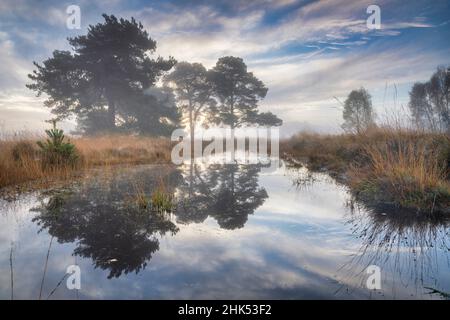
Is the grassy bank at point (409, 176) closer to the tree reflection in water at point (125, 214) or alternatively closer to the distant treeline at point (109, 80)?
the tree reflection in water at point (125, 214)

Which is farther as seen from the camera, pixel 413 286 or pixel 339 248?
pixel 339 248

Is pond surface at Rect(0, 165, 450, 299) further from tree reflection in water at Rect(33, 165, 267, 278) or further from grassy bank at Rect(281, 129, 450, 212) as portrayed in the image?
grassy bank at Rect(281, 129, 450, 212)

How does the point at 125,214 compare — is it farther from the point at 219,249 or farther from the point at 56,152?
the point at 56,152

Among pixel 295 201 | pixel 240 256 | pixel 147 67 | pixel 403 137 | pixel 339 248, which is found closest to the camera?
pixel 240 256

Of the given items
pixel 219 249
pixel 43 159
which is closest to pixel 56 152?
pixel 43 159

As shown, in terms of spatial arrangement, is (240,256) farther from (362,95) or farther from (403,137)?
(362,95)

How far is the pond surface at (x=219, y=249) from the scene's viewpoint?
2262mm

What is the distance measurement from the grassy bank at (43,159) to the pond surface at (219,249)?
212 centimetres

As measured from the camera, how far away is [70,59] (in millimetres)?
20328

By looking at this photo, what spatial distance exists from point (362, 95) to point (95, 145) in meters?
28.5

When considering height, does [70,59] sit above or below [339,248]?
above

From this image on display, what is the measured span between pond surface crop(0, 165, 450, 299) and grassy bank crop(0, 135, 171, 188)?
2.12 metres
